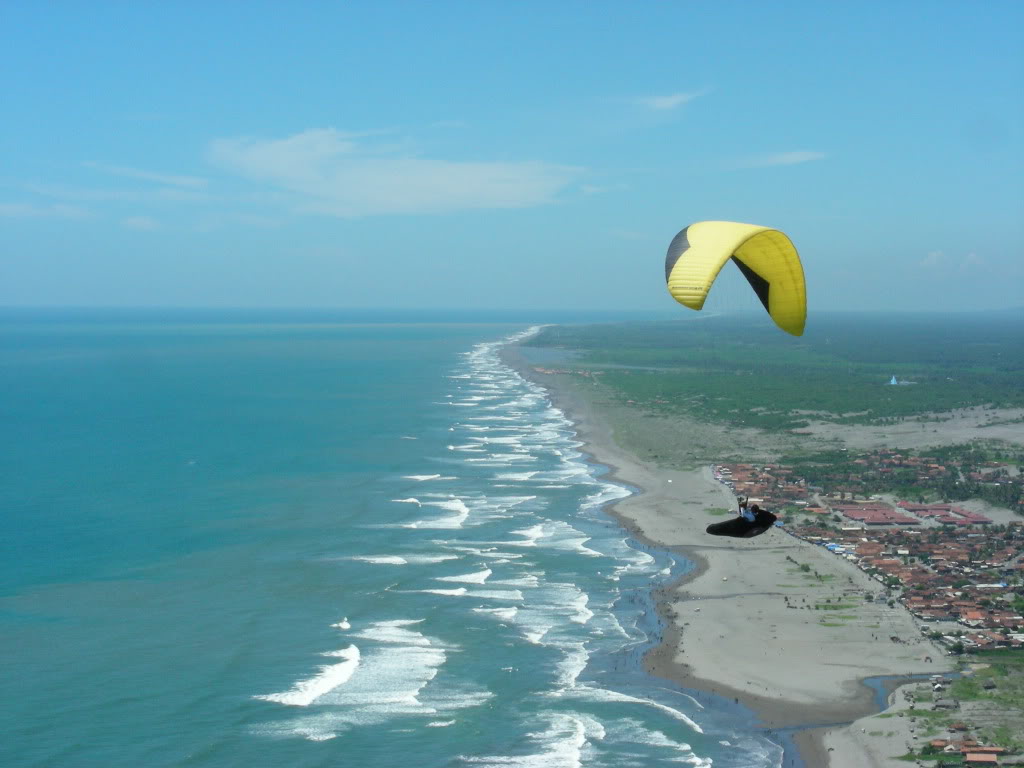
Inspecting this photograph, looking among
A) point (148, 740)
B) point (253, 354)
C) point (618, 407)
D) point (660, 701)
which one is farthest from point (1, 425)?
point (253, 354)

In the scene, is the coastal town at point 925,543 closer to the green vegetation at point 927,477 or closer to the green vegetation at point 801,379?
the green vegetation at point 927,477

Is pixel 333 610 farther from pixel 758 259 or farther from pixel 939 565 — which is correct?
pixel 939 565

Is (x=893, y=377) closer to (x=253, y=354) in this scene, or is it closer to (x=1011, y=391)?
(x=1011, y=391)

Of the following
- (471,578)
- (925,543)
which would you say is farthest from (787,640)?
(925,543)

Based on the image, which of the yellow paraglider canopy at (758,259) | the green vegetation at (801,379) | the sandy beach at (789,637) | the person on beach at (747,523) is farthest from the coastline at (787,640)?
the green vegetation at (801,379)

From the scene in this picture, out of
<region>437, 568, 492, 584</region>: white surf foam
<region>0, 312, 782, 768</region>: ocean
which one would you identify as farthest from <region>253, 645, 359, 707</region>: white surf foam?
<region>437, 568, 492, 584</region>: white surf foam
